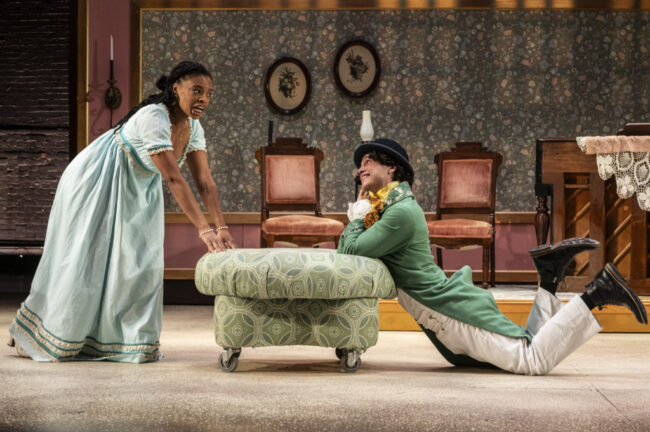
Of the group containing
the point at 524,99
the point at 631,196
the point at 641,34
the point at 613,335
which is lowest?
the point at 613,335

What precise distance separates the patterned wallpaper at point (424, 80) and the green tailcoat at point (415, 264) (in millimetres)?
3751

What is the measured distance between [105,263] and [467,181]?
3.55m

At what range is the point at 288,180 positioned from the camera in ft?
20.1

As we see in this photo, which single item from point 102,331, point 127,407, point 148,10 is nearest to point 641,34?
point 148,10

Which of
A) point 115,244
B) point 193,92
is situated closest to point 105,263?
point 115,244

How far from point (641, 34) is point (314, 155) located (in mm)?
3085

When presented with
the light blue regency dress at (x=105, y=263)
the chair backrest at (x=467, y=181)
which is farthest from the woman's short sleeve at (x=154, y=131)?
the chair backrest at (x=467, y=181)

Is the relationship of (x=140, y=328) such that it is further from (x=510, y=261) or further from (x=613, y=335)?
(x=510, y=261)

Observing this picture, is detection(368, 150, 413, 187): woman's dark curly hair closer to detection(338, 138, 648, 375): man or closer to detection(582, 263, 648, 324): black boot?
detection(338, 138, 648, 375): man

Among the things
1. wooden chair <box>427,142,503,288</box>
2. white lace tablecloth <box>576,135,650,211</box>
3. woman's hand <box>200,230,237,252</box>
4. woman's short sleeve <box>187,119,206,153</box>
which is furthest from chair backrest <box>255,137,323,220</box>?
woman's hand <box>200,230,237,252</box>

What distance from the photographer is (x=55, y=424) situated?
6.74 feet

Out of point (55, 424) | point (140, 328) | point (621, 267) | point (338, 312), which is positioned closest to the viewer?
point (55, 424)

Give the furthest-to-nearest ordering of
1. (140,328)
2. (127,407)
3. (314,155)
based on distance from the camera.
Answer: (314,155) → (140,328) → (127,407)

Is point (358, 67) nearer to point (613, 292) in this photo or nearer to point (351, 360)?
point (351, 360)
